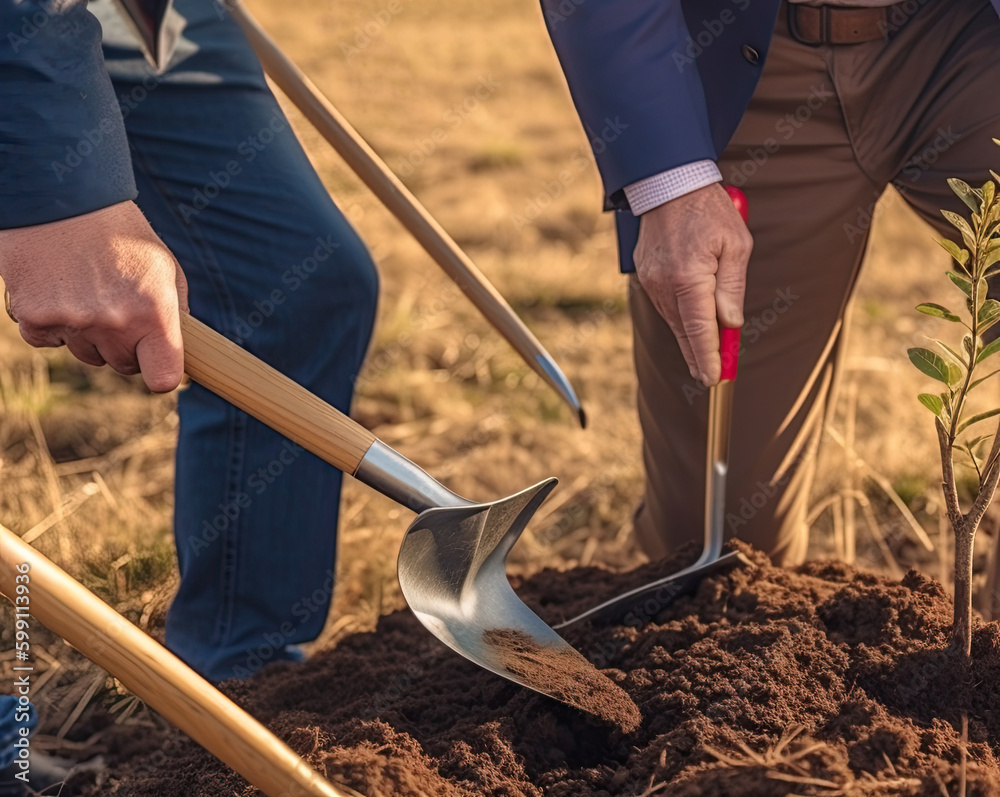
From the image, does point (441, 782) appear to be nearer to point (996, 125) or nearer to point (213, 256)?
point (213, 256)

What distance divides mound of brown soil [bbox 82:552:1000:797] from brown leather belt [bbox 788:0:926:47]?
105 cm

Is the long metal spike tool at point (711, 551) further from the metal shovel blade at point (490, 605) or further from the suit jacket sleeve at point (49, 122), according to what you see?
the suit jacket sleeve at point (49, 122)

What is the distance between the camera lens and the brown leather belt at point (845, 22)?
1.87 m

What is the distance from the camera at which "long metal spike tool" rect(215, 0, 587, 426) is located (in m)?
2.11

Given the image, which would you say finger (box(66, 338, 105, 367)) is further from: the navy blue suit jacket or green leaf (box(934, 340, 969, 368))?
green leaf (box(934, 340, 969, 368))

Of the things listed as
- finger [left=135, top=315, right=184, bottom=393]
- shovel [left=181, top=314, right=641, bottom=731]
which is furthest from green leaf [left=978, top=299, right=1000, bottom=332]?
finger [left=135, top=315, right=184, bottom=393]

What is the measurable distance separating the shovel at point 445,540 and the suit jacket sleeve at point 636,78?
559 millimetres

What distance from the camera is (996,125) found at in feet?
5.74

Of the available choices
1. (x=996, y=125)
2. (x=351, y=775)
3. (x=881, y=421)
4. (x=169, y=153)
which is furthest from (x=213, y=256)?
(x=881, y=421)

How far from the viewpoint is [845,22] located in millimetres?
1894

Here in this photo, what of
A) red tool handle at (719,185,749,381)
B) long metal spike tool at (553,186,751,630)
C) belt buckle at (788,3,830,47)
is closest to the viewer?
red tool handle at (719,185,749,381)

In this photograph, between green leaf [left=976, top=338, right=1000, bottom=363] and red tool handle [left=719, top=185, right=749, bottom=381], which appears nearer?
green leaf [left=976, top=338, right=1000, bottom=363]

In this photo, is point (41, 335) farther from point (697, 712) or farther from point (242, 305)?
point (697, 712)

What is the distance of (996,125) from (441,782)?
1476 millimetres
